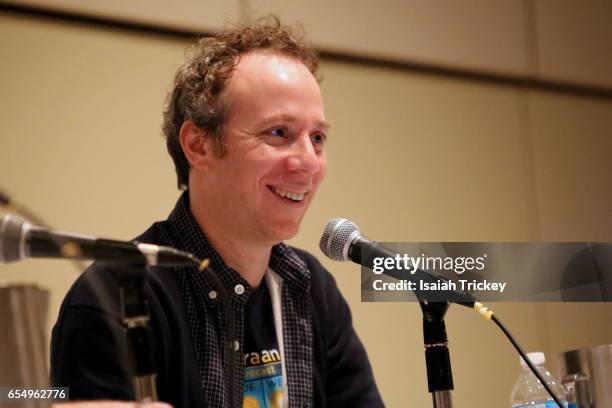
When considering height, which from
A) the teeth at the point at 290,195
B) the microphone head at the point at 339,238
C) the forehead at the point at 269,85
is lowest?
the microphone head at the point at 339,238

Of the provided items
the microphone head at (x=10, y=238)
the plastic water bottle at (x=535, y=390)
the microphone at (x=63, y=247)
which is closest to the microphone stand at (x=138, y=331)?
the microphone at (x=63, y=247)

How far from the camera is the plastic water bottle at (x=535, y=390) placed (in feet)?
5.41

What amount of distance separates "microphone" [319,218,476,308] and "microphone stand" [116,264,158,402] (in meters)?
0.48

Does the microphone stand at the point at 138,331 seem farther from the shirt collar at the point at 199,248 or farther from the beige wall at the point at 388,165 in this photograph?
the beige wall at the point at 388,165

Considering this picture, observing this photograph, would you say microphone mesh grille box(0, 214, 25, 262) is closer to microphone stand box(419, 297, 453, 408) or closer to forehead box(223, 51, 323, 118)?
microphone stand box(419, 297, 453, 408)

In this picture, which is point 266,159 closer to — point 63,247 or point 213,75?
point 213,75

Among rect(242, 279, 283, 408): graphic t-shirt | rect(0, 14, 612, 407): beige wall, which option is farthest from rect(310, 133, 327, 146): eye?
rect(0, 14, 612, 407): beige wall

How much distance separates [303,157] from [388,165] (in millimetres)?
1347

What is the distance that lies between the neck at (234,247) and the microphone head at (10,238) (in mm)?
813

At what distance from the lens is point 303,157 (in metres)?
1.71

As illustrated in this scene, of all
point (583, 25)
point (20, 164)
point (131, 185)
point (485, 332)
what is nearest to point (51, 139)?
point (20, 164)

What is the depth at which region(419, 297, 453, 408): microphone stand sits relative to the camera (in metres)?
1.33

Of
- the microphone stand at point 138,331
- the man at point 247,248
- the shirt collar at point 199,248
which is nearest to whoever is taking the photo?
the microphone stand at point 138,331

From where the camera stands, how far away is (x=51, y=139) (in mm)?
2428
